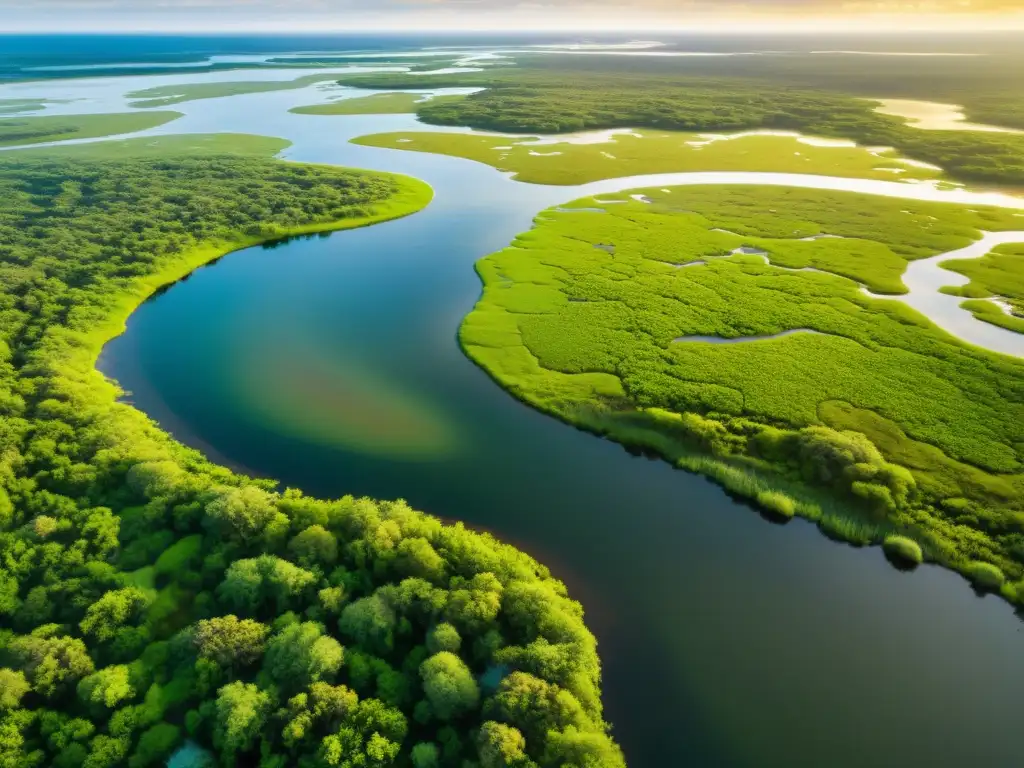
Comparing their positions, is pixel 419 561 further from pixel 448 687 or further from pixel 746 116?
pixel 746 116

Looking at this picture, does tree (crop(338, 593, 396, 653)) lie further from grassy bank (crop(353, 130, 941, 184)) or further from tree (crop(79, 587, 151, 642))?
grassy bank (crop(353, 130, 941, 184))

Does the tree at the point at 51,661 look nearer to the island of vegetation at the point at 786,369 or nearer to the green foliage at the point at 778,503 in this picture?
the island of vegetation at the point at 786,369

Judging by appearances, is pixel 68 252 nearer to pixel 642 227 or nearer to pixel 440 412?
pixel 440 412

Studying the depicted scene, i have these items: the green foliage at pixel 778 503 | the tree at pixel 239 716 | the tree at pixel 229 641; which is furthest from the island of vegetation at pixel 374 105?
the tree at pixel 239 716

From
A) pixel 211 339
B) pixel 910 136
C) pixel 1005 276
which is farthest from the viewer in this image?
pixel 910 136

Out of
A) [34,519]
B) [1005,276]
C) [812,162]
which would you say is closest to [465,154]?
[812,162]

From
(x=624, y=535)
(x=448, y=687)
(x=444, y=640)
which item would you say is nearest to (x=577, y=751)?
(x=448, y=687)

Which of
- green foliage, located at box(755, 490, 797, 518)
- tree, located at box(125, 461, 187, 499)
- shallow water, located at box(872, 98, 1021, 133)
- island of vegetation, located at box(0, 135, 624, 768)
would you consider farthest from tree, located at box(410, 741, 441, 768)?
shallow water, located at box(872, 98, 1021, 133)
